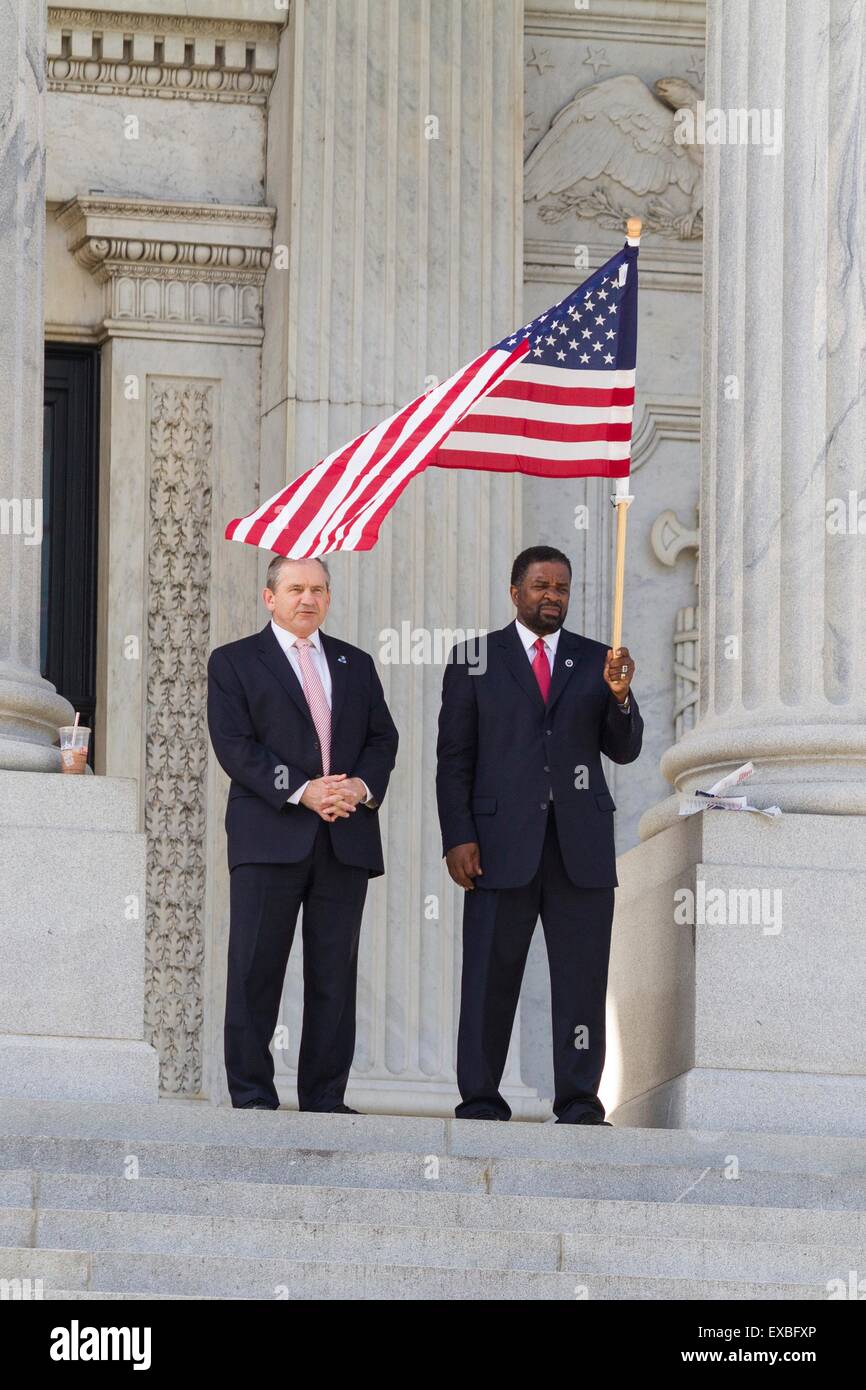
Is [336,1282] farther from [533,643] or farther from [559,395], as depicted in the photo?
[559,395]

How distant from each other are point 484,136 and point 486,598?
2569mm

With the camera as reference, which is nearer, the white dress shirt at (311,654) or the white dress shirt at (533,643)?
the white dress shirt at (311,654)

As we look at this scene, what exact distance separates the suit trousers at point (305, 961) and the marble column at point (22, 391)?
3.33 feet

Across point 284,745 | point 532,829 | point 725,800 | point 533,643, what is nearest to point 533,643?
point 533,643

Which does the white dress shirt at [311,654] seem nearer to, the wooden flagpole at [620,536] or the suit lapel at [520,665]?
the suit lapel at [520,665]

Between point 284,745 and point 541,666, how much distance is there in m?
1.18

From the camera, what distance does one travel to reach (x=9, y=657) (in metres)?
13.0

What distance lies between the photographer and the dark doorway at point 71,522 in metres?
17.4

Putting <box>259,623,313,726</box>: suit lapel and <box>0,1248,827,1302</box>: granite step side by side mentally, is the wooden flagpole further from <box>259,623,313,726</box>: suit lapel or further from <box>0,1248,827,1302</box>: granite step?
<box>0,1248,827,1302</box>: granite step

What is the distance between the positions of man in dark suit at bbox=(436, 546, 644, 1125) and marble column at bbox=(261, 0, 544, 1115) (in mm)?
3585

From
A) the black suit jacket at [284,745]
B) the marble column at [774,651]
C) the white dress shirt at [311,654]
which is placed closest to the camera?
the marble column at [774,651]

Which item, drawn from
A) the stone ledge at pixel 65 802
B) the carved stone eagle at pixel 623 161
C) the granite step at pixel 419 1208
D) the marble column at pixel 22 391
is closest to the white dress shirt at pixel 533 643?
the stone ledge at pixel 65 802

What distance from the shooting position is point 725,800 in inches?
512

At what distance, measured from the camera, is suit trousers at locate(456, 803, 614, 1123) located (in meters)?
13.0
